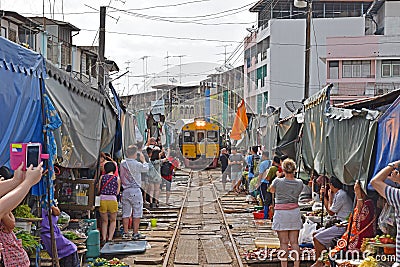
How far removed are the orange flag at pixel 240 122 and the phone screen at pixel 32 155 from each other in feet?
52.0

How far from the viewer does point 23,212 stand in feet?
21.1

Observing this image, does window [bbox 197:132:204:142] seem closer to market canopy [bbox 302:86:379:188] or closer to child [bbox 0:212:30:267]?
market canopy [bbox 302:86:379:188]

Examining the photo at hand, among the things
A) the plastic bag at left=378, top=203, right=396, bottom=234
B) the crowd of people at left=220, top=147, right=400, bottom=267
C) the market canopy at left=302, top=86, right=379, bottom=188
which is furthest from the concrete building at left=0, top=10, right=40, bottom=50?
the plastic bag at left=378, top=203, right=396, bottom=234

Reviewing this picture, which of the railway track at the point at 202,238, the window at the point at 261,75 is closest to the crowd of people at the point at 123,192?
the railway track at the point at 202,238

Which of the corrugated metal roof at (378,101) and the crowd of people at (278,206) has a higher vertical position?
the corrugated metal roof at (378,101)

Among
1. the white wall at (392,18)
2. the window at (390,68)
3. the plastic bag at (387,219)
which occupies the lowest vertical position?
the plastic bag at (387,219)

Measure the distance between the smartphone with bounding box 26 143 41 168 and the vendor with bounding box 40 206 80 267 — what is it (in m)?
2.48

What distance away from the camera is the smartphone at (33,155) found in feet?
14.6

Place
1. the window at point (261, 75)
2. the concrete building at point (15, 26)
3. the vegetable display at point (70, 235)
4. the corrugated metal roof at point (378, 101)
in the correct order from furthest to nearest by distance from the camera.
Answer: the window at point (261, 75)
the concrete building at point (15, 26)
the vegetable display at point (70, 235)
the corrugated metal roof at point (378, 101)

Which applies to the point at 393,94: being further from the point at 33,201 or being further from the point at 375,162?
the point at 33,201

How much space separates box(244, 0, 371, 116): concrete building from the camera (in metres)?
43.2

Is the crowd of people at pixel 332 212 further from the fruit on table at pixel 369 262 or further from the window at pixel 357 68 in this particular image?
the window at pixel 357 68

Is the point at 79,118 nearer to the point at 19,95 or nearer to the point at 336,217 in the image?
the point at 19,95

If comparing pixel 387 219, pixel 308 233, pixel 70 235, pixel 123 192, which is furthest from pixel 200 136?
pixel 387 219
